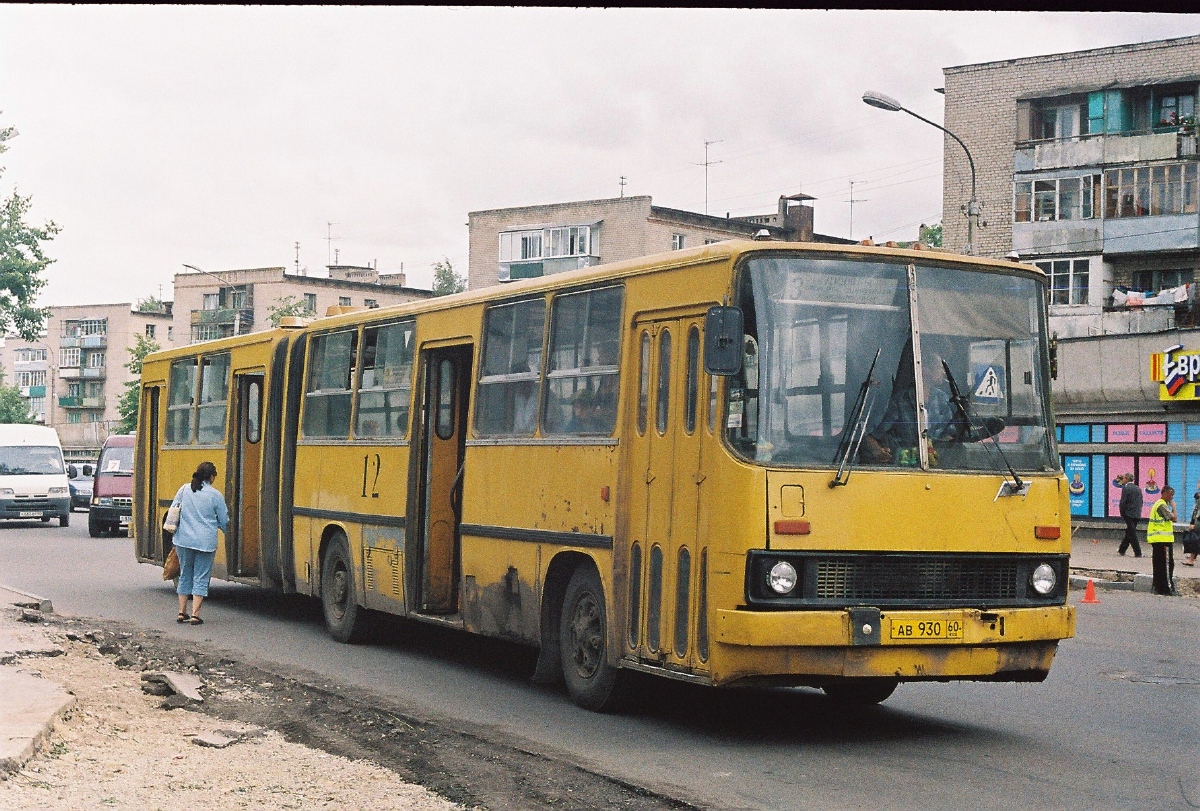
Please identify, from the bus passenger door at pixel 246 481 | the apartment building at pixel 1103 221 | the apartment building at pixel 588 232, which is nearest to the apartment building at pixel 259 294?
the apartment building at pixel 588 232

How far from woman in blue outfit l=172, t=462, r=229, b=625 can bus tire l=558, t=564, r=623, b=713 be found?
6.14 meters

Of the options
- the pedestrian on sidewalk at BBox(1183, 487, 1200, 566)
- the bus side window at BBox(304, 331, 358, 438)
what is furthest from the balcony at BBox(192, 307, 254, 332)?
the bus side window at BBox(304, 331, 358, 438)

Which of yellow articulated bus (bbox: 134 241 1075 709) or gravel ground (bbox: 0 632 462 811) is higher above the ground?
yellow articulated bus (bbox: 134 241 1075 709)

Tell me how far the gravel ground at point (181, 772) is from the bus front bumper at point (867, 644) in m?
2.00

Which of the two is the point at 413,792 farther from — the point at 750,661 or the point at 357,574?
the point at 357,574

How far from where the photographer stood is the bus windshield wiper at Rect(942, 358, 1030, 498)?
364 inches

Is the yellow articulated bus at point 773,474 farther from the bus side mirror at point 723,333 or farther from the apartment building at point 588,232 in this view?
the apartment building at point 588,232

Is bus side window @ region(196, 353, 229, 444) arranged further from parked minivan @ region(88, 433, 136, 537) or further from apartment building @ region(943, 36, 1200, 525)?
apartment building @ region(943, 36, 1200, 525)

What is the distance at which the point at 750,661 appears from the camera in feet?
28.4

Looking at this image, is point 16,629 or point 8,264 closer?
point 16,629

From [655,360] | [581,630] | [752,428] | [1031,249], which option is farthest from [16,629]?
[1031,249]

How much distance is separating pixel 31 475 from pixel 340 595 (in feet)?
89.1

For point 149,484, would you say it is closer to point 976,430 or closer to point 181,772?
point 181,772

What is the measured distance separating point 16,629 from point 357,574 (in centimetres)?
313
